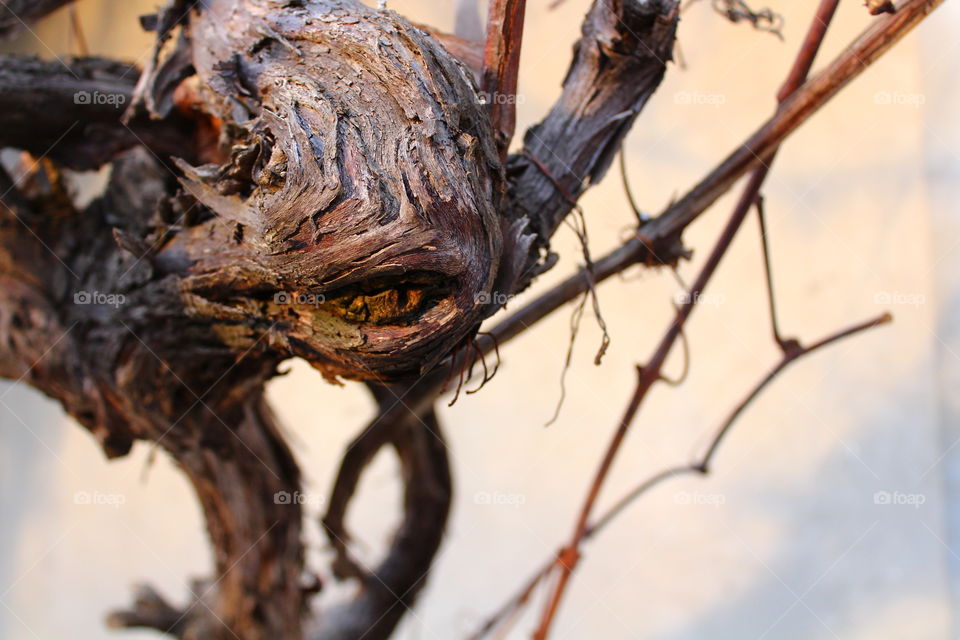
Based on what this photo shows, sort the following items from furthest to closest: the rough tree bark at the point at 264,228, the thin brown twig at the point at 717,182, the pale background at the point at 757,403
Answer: the pale background at the point at 757,403, the thin brown twig at the point at 717,182, the rough tree bark at the point at 264,228

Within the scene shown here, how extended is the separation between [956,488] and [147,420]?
193cm

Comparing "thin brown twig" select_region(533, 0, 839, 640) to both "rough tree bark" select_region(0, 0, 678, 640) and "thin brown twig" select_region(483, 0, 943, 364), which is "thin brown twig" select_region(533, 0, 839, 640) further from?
"rough tree bark" select_region(0, 0, 678, 640)

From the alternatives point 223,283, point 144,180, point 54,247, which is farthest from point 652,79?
point 54,247

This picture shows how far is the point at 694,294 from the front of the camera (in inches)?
46.6

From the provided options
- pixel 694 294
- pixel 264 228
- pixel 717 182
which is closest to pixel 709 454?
pixel 694 294

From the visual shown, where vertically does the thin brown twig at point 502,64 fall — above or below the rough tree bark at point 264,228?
above

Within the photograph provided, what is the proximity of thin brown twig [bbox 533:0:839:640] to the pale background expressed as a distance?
725 millimetres

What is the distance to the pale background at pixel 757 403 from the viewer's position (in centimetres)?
207

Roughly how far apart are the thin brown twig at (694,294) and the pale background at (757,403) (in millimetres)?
725

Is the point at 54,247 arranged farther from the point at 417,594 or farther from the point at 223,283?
the point at 417,594

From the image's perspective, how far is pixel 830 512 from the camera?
7.18 ft

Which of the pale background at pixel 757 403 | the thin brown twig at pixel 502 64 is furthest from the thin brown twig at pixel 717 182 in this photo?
the pale background at pixel 757 403

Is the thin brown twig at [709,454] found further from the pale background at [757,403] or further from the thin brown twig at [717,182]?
the pale background at [757,403]

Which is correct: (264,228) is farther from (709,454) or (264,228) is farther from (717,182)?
(709,454)
